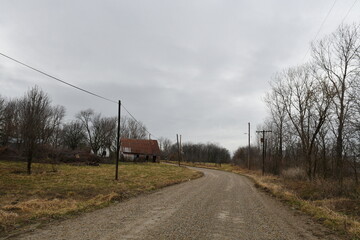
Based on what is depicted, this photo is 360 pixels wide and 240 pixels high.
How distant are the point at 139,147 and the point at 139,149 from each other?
0.79 metres

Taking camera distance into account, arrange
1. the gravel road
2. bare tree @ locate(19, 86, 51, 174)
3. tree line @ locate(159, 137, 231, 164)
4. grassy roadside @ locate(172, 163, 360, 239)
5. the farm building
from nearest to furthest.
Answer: the gravel road, grassy roadside @ locate(172, 163, 360, 239), bare tree @ locate(19, 86, 51, 174), the farm building, tree line @ locate(159, 137, 231, 164)

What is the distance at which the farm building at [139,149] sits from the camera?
72.7m

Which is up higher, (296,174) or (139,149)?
(139,149)

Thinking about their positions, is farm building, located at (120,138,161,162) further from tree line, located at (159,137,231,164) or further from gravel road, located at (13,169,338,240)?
gravel road, located at (13,169,338,240)

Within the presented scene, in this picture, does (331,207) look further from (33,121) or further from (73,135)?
(73,135)

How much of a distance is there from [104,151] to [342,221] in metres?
78.3

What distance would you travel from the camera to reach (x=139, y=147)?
74812mm

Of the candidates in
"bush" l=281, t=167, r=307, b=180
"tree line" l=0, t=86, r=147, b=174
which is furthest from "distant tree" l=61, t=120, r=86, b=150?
"bush" l=281, t=167, r=307, b=180

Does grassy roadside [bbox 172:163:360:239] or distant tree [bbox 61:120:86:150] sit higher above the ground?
distant tree [bbox 61:120:86:150]

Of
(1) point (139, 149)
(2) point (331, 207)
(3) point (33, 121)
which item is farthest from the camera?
(1) point (139, 149)

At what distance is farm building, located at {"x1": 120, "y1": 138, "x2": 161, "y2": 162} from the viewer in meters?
72.7

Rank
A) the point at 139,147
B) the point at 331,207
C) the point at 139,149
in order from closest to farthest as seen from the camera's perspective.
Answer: the point at 331,207 → the point at 139,149 → the point at 139,147

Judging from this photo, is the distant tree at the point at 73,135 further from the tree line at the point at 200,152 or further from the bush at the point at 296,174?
the bush at the point at 296,174

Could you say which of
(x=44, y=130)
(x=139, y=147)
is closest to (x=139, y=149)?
(x=139, y=147)
